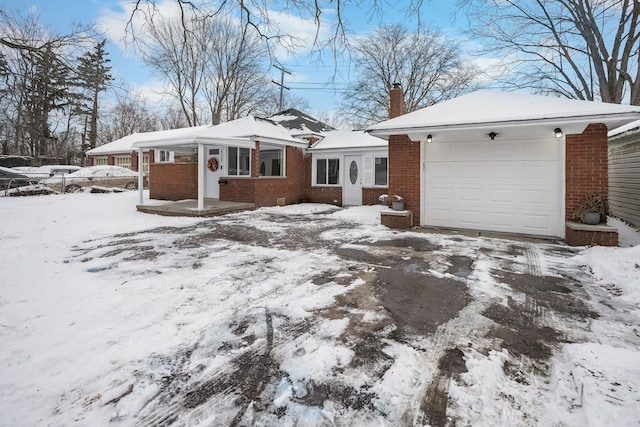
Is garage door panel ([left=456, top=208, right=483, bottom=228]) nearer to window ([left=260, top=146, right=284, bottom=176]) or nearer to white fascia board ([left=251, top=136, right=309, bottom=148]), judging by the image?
white fascia board ([left=251, top=136, right=309, bottom=148])

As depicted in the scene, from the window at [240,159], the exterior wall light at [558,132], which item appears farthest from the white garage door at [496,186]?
the window at [240,159]

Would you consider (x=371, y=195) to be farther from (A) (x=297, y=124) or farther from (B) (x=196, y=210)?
(B) (x=196, y=210)

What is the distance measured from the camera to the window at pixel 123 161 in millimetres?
25859

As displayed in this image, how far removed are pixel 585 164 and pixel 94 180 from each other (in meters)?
22.8

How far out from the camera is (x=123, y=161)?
85.8ft

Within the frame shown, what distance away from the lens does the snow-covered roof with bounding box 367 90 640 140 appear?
6.38 metres

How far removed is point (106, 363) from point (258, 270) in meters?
2.51

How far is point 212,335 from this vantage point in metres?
2.86

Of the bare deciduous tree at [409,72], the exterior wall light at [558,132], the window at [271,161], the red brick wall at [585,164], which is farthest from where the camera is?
the bare deciduous tree at [409,72]

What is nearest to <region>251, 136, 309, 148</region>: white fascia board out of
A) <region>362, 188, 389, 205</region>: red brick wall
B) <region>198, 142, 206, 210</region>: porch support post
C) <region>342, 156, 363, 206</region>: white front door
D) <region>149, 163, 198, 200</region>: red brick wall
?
<region>342, 156, 363, 206</region>: white front door

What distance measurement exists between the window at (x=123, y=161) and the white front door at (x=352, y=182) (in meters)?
19.9

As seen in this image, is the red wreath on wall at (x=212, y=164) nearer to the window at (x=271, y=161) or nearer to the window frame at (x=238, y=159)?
the window frame at (x=238, y=159)

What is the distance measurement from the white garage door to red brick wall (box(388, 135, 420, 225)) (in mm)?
266

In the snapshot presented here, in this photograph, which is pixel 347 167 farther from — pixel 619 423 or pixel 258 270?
pixel 619 423
